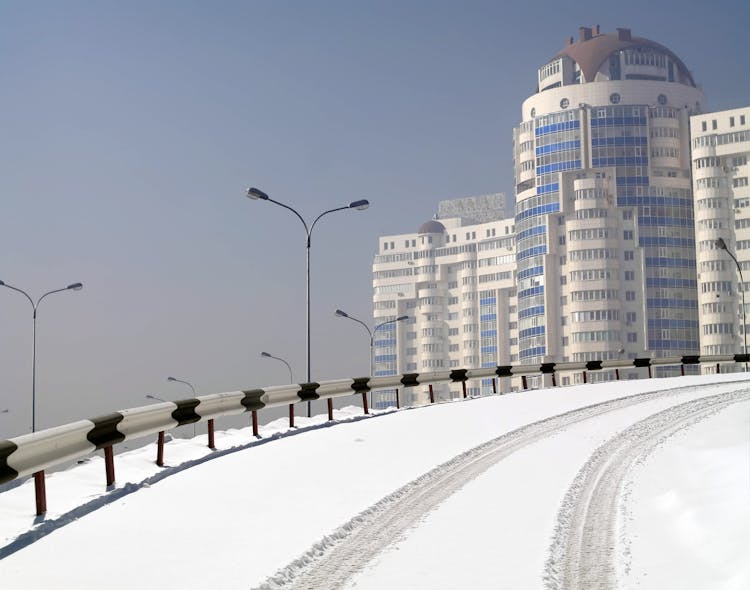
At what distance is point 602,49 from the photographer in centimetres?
16200

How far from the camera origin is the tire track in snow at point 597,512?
866 cm

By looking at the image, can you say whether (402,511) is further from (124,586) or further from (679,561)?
(124,586)

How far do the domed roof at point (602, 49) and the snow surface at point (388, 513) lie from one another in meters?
149

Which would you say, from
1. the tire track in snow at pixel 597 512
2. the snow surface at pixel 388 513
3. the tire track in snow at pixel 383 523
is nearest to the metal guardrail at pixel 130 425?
the snow surface at pixel 388 513

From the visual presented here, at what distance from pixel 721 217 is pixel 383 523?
479 feet

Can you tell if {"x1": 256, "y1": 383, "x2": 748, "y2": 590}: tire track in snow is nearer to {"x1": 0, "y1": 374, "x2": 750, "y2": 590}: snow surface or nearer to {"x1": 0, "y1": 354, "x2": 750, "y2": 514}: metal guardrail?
{"x1": 0, "y1": 374, "x2": 750, "y2": 590}: snow surface

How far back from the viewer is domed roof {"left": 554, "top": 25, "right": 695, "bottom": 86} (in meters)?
161

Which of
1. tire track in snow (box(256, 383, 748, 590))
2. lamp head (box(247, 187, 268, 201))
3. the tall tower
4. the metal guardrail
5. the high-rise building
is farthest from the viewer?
the tall tower

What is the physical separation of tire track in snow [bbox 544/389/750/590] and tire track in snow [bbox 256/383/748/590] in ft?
4.96

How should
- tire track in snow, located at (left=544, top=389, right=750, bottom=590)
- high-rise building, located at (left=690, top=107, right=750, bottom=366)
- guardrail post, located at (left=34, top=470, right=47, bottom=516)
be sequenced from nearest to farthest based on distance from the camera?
tire track in snow, located at (left=544, top=389, right=750, bottom=590), guardrail post, located at (left=34, top=470, right=47, bottom=516), high-rise building, located at (left=690, top=107, right=750, bottom=366)

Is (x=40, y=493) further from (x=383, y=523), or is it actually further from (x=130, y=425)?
(x=383, y=523)

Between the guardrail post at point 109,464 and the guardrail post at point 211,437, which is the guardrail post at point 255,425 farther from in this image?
the guardrail post at point 109,464

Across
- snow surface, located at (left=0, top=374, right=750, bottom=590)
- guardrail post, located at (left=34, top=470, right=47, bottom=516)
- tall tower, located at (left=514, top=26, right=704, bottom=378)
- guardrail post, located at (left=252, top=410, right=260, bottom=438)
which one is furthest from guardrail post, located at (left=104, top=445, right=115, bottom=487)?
tall tower, located at (left=514, top=26, right=704, bottom=378)

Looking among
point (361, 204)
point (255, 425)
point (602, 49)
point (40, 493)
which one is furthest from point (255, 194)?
point (602, 49)
